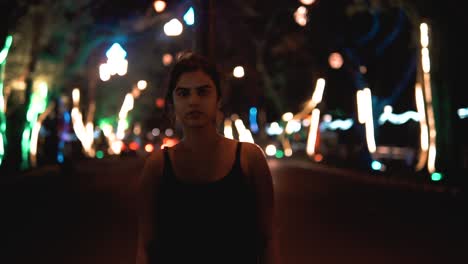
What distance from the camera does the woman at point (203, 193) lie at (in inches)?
118

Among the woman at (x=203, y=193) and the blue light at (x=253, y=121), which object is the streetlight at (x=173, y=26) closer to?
the woman at (x=203, y=193)

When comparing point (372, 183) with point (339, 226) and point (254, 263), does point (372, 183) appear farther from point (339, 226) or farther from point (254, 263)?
point (254, 263)

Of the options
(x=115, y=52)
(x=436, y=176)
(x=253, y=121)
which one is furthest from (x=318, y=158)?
(x=253, y=121)

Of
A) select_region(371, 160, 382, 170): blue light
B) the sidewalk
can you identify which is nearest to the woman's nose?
the sidewalk

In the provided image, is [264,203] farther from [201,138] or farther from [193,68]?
[193,68]

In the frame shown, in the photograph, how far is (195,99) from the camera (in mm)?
3080

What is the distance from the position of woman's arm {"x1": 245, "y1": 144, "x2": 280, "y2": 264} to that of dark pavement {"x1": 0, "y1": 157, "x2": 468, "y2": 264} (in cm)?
615

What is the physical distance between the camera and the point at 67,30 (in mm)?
36844

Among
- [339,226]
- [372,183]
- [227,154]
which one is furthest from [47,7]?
[227,154]

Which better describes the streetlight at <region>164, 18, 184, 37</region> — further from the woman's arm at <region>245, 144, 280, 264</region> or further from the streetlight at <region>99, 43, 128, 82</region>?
the woman's arm at <region>245, 144, 280, 264</region>

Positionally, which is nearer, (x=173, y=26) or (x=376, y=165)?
(x=173, y=26)

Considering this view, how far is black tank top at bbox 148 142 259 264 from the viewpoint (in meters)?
2.99

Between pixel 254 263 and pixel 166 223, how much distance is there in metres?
0.41

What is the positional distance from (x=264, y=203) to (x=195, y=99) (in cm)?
54
